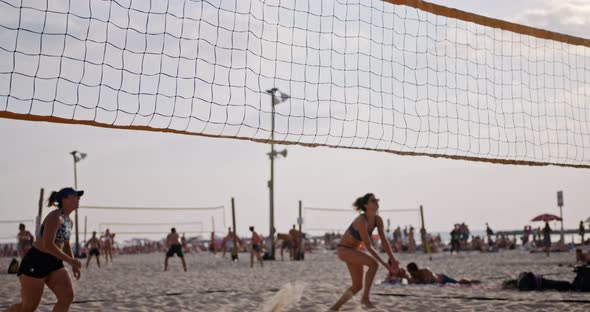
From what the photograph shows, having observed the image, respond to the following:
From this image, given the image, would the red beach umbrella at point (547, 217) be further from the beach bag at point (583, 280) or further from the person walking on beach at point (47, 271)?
the person walking on beach at point (47, 271)

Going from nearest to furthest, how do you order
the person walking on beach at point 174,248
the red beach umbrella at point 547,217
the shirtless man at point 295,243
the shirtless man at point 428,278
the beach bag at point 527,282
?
the beach bag at point 527,282
the shirtless man at point 428,278
the person walking on beach at point 174,248
the shirtless man at point 295,243
the red beach umbrella at point 547,217

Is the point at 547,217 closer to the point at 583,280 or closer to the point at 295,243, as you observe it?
the point at 295,243

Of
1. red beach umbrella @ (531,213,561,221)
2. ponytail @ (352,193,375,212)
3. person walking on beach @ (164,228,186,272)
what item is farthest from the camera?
red beach umbrella @ (531,213,561,221)

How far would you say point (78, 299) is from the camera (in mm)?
8703

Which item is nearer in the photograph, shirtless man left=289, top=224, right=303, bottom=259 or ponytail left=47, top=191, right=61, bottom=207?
ponytail left=47, top=191, right=61, bottom=207

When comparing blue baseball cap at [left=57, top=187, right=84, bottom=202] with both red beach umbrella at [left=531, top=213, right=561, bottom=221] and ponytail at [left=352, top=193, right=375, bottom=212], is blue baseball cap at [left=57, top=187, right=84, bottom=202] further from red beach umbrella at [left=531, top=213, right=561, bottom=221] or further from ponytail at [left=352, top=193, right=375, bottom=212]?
red beach umbrella at [left=531, top=213, right=561, bottom=221]

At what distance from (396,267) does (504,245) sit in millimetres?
27118

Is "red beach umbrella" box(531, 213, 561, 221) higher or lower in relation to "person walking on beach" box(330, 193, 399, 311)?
higher

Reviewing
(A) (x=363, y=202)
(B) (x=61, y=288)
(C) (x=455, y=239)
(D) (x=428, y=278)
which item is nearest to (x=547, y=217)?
(C) (x=455, y=239)

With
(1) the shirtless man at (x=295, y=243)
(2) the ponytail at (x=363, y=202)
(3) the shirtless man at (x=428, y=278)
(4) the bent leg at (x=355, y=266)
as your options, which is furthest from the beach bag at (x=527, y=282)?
(1) the shirtless man at (x=295, y=243)

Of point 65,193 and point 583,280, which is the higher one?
point 65,193

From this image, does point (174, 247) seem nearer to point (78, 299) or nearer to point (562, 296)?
point (78, 299)

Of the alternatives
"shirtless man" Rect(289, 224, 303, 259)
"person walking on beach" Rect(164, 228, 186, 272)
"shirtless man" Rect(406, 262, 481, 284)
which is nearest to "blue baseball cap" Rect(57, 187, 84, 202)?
"shirtless man" Rect(406, 262, 481, 284)

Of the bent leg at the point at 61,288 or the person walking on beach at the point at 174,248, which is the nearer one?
the bent leg at the point at 61,288
